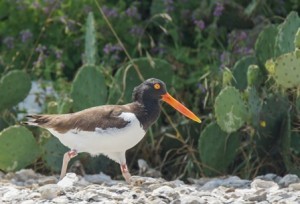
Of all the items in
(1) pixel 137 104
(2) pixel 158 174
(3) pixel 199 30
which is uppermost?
(3) pixel 199 30

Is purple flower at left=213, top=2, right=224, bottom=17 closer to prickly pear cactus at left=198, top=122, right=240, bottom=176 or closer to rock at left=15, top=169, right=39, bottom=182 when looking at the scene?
prickly pear cactus at left=198, top=122, right=240, bottom=176

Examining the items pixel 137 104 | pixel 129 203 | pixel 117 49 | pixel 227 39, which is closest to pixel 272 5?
pixel 227 39

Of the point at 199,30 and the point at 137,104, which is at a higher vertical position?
the point at 199,30

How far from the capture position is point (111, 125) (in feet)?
23.1

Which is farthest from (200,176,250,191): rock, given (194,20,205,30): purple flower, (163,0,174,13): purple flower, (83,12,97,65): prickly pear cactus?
(163,0,174,13): purple flower

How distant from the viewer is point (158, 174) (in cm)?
832

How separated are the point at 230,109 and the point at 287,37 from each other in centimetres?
80

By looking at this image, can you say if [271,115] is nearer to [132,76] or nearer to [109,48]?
[132,76]

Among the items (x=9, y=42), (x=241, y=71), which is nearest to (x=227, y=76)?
(x=241, y=71)

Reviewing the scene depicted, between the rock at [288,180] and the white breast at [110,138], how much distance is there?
1.22 meters

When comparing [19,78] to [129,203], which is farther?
[19,78]

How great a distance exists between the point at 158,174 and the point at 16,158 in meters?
1.20

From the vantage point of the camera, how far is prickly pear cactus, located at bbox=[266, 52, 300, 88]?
758 centimetres

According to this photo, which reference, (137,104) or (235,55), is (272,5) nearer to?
(235,55)
